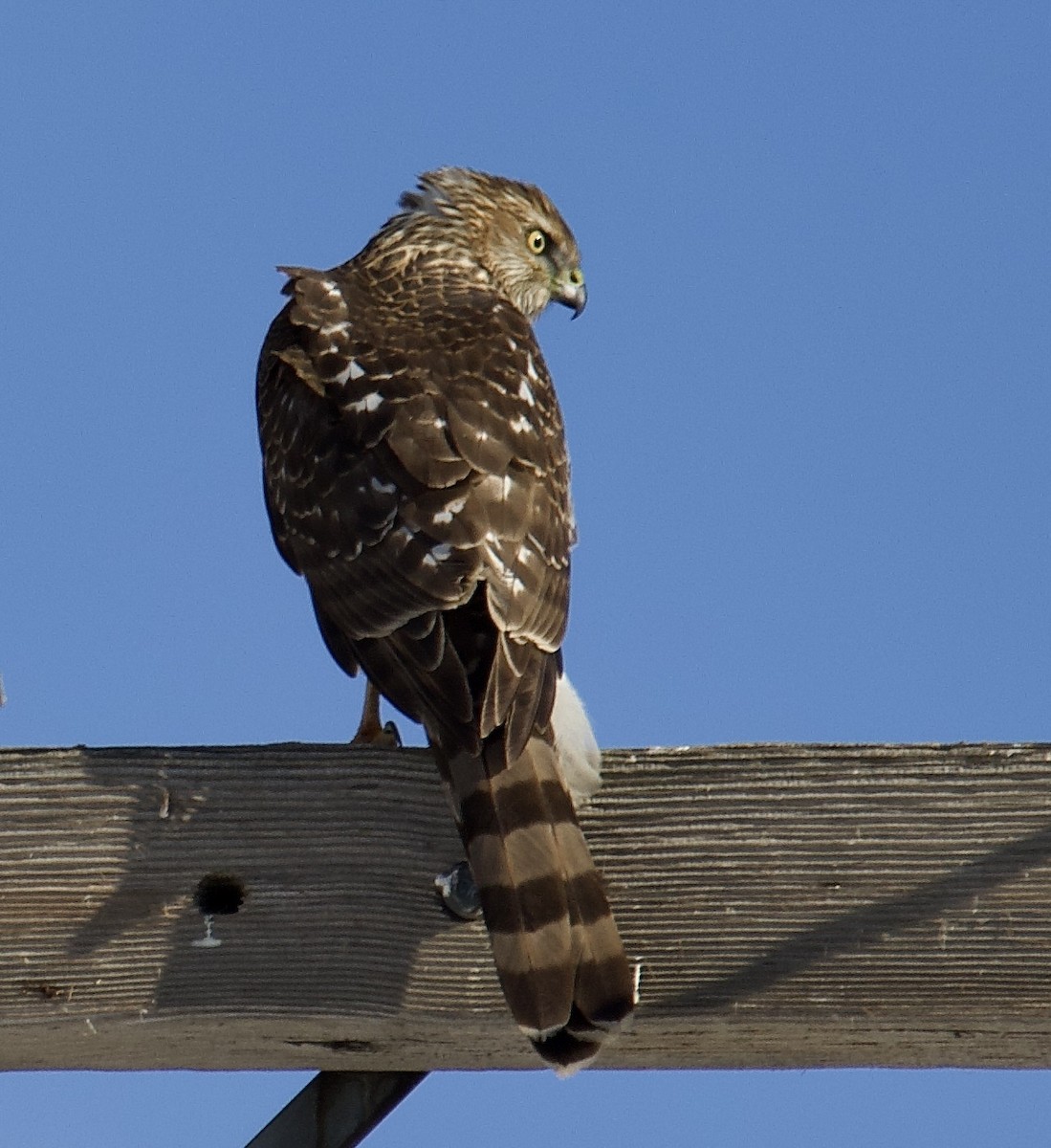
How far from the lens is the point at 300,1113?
218cm

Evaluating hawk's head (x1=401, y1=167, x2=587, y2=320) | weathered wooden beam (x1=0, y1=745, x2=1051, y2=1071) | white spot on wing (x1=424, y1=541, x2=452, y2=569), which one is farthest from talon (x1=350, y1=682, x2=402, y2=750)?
hawk's head (x1=401, y1=167, x2=587, y2=320)

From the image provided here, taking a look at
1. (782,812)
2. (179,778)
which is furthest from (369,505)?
(782,812)

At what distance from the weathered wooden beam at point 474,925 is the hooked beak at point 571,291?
345 centimetres

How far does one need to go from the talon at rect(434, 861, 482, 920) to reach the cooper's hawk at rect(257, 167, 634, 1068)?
2.4 inches

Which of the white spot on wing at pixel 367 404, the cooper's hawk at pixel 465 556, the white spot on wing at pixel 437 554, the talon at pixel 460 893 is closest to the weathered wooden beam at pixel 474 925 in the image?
the talon at pixel 460 893

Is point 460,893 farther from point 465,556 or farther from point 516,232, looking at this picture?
point 516,232

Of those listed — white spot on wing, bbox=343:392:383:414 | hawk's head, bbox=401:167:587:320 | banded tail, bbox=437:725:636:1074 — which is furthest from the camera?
hawk's head, bbox=401:167:587:320

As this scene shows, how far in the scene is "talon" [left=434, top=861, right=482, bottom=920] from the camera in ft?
7.17

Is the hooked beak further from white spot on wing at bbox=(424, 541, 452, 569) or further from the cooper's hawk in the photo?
white spot on wing at bbox=(424, 541, 452, 569)

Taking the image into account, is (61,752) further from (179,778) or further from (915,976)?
(915,976)

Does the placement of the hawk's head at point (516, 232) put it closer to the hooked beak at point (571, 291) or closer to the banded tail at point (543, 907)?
the hooked beak at point (571, 291)

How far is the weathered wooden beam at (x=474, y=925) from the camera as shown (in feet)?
6.93

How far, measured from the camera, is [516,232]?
5527 millimetres

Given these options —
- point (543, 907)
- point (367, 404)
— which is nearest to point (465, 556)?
point (367, 404)
